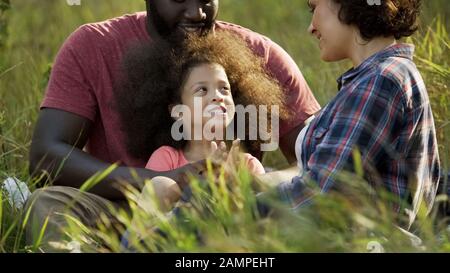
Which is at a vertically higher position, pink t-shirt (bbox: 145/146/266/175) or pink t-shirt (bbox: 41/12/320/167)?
pink t-shirt (bbox: 41/12/320/167)

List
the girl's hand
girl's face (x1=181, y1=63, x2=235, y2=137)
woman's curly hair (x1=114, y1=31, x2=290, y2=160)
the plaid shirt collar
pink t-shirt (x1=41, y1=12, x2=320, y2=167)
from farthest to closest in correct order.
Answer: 1. pink t-shirt (x1=41, y1=12, x2=320, y2=167)
2. woman's curly hair (x1=114, y1=31, x2=290, y2=160)
3. girl's face (x1=181, y1=63, x2=235, y2=137)
4. the girl's hand
5. the plaid shirt collar

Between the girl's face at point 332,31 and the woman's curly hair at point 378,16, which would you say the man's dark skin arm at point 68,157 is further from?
the woman's curly hair at point 378,16

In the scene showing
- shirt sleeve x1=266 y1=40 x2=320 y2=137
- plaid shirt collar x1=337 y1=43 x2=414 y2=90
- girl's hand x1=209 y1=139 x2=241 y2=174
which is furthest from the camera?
shirt sleeve x1=266 y1=40 x2=320 y2=137

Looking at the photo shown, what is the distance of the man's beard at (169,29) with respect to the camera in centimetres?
457

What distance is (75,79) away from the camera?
459 cm

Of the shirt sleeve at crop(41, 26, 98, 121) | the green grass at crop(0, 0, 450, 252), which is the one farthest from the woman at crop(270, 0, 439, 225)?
the shirt sleeve at crop(41, 26, 98, 121)

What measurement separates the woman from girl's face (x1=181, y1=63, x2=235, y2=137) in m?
0.54

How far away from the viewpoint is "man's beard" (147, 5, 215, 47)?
457 centimetres

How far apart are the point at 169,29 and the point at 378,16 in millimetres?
1176

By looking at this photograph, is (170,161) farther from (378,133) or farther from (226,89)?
(378,133)

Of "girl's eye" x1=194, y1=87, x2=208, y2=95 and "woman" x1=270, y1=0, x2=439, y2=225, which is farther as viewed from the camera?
"girl's eye" x1=194, y1=87, x2=208, y2=95

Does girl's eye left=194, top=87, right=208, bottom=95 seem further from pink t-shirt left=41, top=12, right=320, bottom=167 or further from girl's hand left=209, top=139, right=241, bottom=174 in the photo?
pink t-shirt left=41, top=12, right=320, bottom=167

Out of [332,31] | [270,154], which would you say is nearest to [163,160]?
[332,31]
